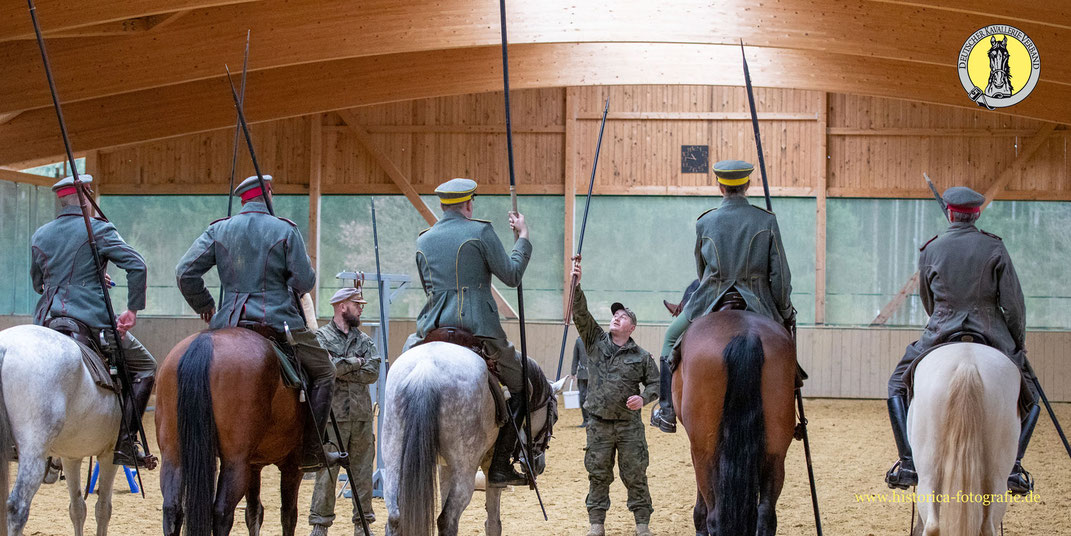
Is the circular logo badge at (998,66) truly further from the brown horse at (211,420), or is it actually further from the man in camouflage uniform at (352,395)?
the brown horse at (211,420)

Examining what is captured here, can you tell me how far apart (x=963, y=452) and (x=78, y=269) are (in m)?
5.10

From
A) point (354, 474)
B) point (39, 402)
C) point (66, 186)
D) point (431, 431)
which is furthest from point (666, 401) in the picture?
point (66, 186)

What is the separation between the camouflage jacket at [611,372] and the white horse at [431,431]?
7.77 ft

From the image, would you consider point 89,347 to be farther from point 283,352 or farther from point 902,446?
point 902,446

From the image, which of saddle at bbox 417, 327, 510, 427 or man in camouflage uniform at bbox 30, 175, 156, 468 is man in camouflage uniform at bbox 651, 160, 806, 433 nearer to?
saddle at bbox 417, 327, 510, 427

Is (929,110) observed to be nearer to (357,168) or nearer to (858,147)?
(858,147)

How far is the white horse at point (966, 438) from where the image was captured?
478cm

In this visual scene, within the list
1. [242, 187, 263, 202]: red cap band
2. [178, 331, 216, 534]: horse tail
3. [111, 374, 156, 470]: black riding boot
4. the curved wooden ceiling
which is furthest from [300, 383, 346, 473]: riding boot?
the curved wooden ceiling

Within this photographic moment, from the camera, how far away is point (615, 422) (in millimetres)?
7430

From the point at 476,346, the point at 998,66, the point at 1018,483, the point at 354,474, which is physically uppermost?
the point at 998,66

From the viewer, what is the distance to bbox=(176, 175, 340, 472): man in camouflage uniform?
17.1 feet

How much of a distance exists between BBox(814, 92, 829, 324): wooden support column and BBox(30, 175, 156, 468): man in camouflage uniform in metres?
12.8

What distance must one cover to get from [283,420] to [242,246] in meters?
0.94

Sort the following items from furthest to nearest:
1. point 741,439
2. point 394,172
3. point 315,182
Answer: point 315,182
point 394,172
point 741,439
